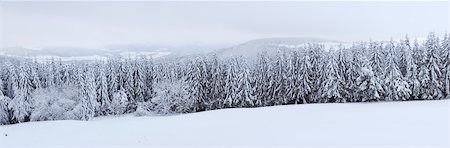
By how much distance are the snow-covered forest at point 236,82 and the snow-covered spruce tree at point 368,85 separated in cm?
7

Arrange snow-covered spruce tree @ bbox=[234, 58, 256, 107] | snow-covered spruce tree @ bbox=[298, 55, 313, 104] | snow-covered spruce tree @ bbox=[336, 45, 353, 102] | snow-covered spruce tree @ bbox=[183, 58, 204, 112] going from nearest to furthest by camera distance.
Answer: snow-covered spruce tree @ bbox=[336, 45, 353, 102] < snow-covered spruce tree @ bbox=[298, 55, 313, 104] < snow-covered spruce tree @ bbox=[234, 58, 256, 107] < snow-covered spruce tree @ bbox=[183, 58, 204, 112]

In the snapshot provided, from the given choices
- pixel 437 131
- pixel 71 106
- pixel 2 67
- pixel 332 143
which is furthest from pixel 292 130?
pixel 2 67

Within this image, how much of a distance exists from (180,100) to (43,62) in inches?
1236

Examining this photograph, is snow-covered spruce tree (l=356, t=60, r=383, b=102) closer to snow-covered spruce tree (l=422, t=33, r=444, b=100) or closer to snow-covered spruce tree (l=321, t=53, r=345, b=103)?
snow-covered spruce tree (l=321, t=53, r=345, b=103)

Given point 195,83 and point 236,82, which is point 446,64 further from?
point 195,83

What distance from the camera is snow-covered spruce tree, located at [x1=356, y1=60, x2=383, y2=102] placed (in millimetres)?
44219

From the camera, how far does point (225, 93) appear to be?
172ft

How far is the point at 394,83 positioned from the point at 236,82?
21.3 m

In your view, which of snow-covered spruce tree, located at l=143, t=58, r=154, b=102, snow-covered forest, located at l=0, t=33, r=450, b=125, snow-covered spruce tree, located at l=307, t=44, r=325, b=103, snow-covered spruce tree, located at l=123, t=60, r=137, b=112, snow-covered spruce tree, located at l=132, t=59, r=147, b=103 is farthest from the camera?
snow-covered spruce tree, located at l=143, t=58, r=154, b=102

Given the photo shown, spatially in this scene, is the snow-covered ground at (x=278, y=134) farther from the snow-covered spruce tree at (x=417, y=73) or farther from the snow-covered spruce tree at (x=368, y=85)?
the snow-covered spruce tree at (x=417, y=73)

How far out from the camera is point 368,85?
148ft

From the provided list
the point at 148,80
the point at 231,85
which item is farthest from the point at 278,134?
the point at 148,80

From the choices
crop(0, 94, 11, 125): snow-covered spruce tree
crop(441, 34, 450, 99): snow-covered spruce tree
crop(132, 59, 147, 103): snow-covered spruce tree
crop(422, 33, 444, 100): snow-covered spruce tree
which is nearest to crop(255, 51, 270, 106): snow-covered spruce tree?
crop(132, 59, 147, 103): snow-covered spruce tree

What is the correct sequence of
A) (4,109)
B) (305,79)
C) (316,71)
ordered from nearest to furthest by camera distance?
(305,79) → (316,71) → (4,109)
